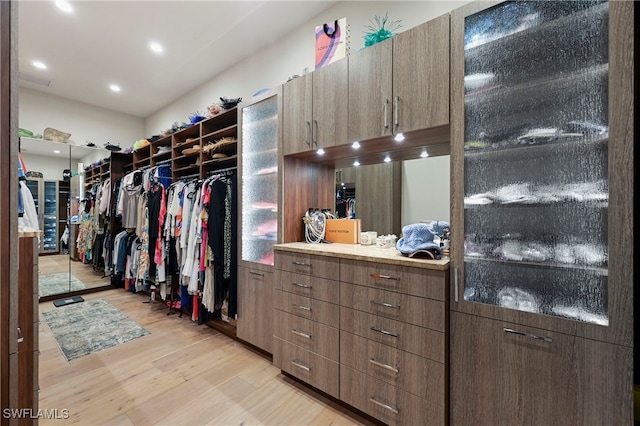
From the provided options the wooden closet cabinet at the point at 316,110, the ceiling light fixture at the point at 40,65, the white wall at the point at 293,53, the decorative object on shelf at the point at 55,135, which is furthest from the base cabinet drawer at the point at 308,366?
the decorative object on shelf at the point at 55,135

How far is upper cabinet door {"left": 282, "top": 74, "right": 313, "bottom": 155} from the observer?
1.99 meters

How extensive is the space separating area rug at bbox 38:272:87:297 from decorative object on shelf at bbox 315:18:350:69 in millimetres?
4810

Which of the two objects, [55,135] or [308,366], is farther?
[55,135]

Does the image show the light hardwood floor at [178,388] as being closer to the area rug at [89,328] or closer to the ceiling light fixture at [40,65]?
the area rug at [89,328]

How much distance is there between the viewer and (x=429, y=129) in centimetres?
149

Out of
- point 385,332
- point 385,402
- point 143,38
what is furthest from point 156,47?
point 385,402

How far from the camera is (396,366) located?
1437mm

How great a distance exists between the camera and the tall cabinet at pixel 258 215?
89.0 inches

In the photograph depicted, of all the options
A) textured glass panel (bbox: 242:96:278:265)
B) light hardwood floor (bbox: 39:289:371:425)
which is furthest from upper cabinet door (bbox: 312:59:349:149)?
light hardwood floor (bbox: 39:289:371:425)

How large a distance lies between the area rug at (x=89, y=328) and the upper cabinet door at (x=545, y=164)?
307cm

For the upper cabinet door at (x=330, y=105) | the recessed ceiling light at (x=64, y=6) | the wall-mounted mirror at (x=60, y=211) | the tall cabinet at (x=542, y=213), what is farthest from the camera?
the wall-mounted mirror at (x=60, y=211)

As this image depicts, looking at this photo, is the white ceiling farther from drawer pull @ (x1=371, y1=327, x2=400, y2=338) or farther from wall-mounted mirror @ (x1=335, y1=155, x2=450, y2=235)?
drawer pull @ (x1=371, y1=327, x2=400, y2=338)

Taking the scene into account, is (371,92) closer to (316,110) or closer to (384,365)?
(316,110)

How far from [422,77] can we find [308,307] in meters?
1.59
